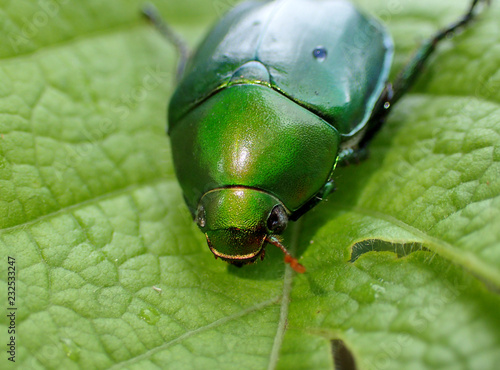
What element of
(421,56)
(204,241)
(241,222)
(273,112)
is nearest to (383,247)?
(241,222)

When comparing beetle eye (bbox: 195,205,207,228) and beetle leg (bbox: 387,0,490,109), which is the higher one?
beetle leg (bbox: 387,0,490,109)

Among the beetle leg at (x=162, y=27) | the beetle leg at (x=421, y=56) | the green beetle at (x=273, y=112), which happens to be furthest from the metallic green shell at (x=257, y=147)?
the beetle leg at (x=162, y=27)

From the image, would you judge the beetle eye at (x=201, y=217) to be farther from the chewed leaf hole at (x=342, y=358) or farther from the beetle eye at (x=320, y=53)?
the beetle eye at (x=320, y=53)

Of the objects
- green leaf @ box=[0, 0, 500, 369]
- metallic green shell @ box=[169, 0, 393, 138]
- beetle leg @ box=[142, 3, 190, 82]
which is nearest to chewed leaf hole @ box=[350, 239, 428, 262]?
green leaf @ box=[0, 0, 500, 369]

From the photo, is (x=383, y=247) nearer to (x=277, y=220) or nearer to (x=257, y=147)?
(x=277, y=220)

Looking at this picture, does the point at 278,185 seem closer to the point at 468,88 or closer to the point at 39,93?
the point at 468,88

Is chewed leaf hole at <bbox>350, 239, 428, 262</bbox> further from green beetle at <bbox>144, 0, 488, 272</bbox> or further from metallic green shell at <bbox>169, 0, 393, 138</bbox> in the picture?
metallic green shell at <bbox>169, 0, 393, 138</bbox>

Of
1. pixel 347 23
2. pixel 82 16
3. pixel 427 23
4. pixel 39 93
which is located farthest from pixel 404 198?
pixel 82 16
